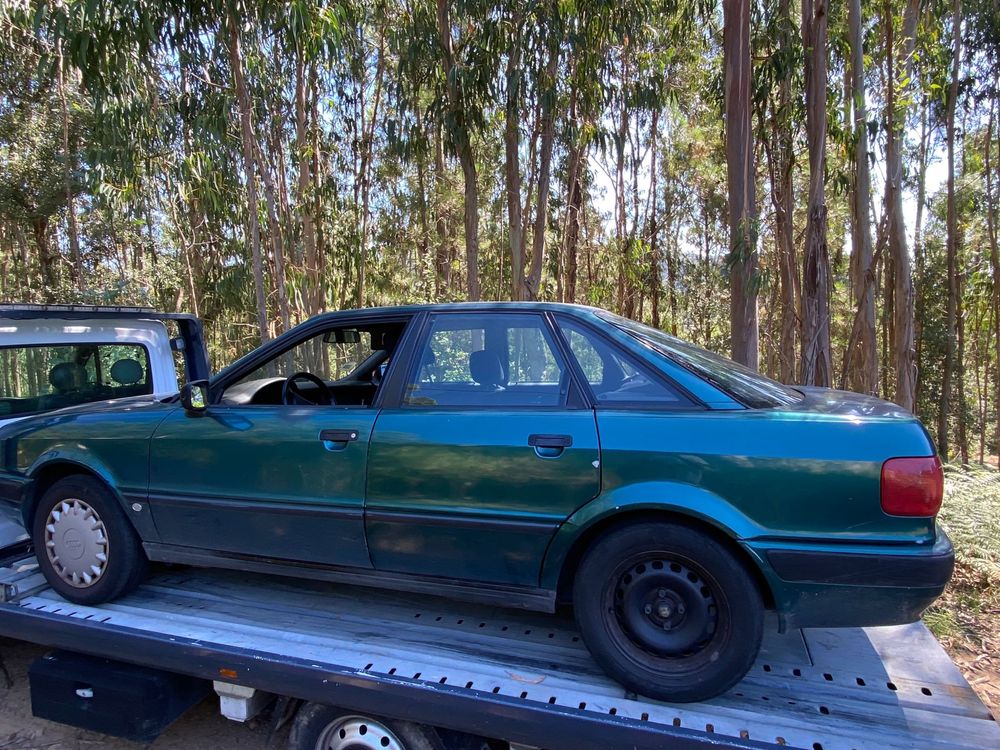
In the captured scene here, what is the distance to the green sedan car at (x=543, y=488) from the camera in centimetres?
215

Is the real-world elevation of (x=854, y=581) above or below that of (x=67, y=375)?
below

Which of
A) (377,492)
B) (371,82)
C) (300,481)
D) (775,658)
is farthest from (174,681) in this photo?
(371,82)

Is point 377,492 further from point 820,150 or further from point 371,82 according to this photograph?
point 371,82

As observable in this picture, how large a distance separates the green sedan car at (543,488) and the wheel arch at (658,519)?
0.01 meters

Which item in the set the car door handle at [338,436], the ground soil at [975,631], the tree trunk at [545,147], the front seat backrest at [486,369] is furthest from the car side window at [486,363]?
the tree trunk at [545,147]

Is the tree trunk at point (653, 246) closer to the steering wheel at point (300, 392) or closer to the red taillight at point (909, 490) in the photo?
the steering wheel at point (300, 392)

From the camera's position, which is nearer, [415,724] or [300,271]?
[415,724]

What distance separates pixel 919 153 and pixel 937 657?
16542 millimetres

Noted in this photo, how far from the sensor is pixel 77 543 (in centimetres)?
315

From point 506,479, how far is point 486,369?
0.55 m

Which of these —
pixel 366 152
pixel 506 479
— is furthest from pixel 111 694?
pixel 366 152

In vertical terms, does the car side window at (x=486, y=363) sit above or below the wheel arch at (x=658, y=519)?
above

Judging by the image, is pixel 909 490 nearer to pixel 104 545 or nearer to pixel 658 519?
pixel 658 519

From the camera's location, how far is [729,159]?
7496mm
